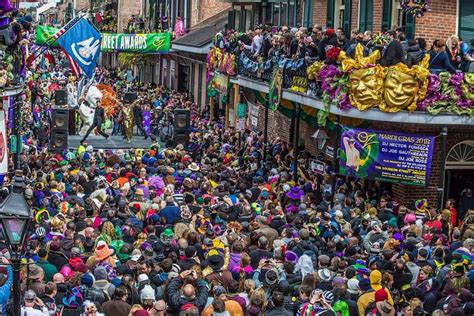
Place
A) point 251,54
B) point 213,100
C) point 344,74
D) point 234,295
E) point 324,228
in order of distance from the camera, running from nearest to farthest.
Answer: point 234,295 < point 324,228 < point 344,74 < point 251,54 < point 213,100

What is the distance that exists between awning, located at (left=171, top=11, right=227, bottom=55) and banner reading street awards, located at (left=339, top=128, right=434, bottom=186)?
20569mm

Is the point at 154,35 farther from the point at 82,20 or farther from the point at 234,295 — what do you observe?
the point at 234,295

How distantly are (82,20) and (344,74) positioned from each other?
12.4 m

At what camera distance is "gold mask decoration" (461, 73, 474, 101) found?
63.1 ft

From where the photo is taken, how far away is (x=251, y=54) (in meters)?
29.3

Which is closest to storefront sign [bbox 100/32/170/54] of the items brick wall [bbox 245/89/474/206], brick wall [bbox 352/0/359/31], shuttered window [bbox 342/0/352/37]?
shuttered window [bbox 342/0/352/37]

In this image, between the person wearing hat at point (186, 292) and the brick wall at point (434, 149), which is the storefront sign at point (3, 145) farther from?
the person wearing hat at point (186, 292)

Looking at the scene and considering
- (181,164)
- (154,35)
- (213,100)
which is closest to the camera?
(181,164)

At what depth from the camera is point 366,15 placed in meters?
25.9

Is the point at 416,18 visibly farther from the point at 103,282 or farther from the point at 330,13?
the point at 103,282

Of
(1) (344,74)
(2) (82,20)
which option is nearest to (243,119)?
(2) (82,20)

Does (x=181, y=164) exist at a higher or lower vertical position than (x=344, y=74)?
lower

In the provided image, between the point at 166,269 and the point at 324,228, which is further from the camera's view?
the point at 324,228

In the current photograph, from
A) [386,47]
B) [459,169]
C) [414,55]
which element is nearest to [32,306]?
[386,47]
